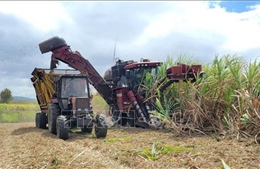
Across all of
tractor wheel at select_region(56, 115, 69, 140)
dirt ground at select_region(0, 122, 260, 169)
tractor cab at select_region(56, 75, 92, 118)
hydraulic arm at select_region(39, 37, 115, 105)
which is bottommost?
dirt ground at select_region(0, 122, 260, 169)

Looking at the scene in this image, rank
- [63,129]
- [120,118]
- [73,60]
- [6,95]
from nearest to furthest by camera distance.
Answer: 1. [63,129]
2. [120,118]
3. [73,60]
4. [6,95]

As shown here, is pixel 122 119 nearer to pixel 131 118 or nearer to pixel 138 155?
pixel 131 118

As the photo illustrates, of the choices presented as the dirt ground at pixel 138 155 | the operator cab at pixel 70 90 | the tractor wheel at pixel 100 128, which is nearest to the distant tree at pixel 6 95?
the operator cab at pixel 70 90

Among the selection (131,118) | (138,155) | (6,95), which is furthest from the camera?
(6,95)

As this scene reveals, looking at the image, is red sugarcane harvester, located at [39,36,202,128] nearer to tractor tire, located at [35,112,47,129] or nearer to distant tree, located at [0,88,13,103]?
tractor tire, located at [35,112,47,129]

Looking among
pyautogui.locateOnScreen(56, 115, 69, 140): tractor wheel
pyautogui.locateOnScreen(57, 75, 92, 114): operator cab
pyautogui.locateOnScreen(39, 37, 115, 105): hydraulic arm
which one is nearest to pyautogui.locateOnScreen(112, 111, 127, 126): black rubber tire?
pyautogui.locateOnScreen(39, 37, 115, 105): hydraulic arm

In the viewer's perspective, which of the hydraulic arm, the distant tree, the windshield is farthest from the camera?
the distant tree

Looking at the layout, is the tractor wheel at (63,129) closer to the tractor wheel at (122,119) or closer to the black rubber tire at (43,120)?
the tractor wheel at (122,119)

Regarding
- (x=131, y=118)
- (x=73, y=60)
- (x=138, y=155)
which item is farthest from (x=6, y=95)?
(x=138, y=155)

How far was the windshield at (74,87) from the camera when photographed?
1008 cm

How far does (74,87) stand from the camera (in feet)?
33.3

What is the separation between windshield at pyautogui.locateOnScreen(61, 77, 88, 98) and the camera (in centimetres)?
1008

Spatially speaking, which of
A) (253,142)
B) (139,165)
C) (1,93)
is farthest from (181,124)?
(1,93)

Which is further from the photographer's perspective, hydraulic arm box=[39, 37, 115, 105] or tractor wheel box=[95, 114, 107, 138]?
hydraulic arm box=[39, 37, 115, 105]
